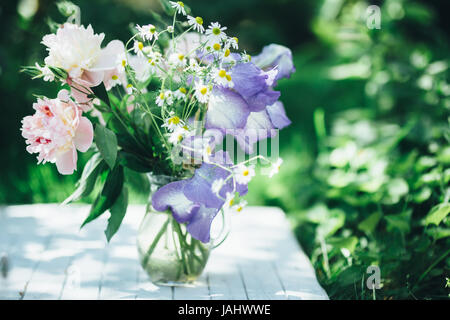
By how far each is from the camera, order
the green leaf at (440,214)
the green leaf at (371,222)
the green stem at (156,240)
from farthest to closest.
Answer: the green leaf at (371,222)
the green leaf at (440,214)
the green stem at (156,240)

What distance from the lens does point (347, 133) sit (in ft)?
8.63

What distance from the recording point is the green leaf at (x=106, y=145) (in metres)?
0.98

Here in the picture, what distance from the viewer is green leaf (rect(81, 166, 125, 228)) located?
1.08m

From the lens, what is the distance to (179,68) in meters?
0.98

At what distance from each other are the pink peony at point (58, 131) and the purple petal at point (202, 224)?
0.27 metres

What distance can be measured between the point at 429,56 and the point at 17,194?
227 centimetres

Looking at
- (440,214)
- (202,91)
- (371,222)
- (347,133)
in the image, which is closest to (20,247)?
(202,91)

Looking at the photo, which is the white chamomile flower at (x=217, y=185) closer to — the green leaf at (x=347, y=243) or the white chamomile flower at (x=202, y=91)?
the white chamomile flower at (x=202, y=91)

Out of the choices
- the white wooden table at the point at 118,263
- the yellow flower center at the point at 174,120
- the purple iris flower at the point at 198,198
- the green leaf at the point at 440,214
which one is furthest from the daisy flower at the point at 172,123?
the green leaf at the point at 440,214

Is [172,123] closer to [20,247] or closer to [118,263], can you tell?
[118,263]

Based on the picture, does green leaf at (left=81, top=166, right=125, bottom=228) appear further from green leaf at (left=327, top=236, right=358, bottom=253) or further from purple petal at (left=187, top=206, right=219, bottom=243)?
→ green leaf at (left=327, top=236, right=358, bottom=253)

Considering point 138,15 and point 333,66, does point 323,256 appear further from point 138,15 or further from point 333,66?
point 138,15

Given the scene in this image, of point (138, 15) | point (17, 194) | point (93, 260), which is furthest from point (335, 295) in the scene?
point (138, 15)
